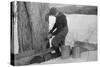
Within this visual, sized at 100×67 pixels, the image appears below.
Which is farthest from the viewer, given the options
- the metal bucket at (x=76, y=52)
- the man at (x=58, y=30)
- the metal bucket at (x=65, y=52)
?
the metal bucket at (x=76, y=52)

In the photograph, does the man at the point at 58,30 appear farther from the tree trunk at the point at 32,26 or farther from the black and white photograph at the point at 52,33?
the tree trunk at the point at 32,26

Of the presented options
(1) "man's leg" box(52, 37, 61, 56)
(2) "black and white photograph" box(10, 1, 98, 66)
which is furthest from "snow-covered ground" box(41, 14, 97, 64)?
(1) "man's leg" box(52, 37, 61, 56)

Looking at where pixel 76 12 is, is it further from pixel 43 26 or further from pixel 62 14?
pixel 43 26

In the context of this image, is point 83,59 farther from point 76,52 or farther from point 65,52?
point 65,52

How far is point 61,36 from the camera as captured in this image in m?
5.07

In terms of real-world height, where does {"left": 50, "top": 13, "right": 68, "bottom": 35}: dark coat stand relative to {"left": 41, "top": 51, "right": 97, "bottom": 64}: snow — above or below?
above

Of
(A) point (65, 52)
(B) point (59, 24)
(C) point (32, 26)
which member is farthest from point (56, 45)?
(C) point (32, 26)

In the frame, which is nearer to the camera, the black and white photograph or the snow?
the black and white photograph

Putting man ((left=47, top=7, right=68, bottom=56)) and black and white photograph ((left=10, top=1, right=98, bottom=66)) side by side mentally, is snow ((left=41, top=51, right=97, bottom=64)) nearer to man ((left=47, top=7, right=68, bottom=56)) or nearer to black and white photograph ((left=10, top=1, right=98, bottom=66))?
black and white photograph ((left=10, top=1, right=98, bottom=66))

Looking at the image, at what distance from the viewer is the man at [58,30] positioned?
496 centimetres

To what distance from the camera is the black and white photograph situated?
4602 mm

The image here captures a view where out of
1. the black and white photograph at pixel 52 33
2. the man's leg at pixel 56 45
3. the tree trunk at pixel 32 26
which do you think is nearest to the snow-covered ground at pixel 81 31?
Answer: the black and white photograph at pixel 52 33
